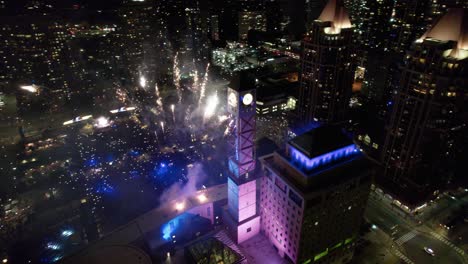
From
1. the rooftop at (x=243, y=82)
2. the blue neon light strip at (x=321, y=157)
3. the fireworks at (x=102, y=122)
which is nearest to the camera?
the blue neon light strip at (x=321, y=157)

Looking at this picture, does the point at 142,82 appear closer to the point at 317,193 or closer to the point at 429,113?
the point at 317,193

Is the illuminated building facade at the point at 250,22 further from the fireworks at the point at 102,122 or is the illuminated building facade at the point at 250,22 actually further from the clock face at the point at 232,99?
the clock face at the point at 232,99

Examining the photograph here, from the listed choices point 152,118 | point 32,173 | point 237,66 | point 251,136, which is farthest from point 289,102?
point 32,173

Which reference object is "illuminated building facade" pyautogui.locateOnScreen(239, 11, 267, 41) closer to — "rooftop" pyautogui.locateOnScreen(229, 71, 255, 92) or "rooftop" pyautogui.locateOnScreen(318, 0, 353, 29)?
"rooftop" pyautogui.locateOnScreen(318, 0, 353, 29)

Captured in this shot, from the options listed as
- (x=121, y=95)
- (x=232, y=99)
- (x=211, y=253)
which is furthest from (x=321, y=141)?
(x=121, y=95)

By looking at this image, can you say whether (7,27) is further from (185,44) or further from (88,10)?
(185,44)

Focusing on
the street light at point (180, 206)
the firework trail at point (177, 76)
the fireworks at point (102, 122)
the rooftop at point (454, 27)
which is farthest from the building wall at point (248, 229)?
the firework trail at point (177, 76)
